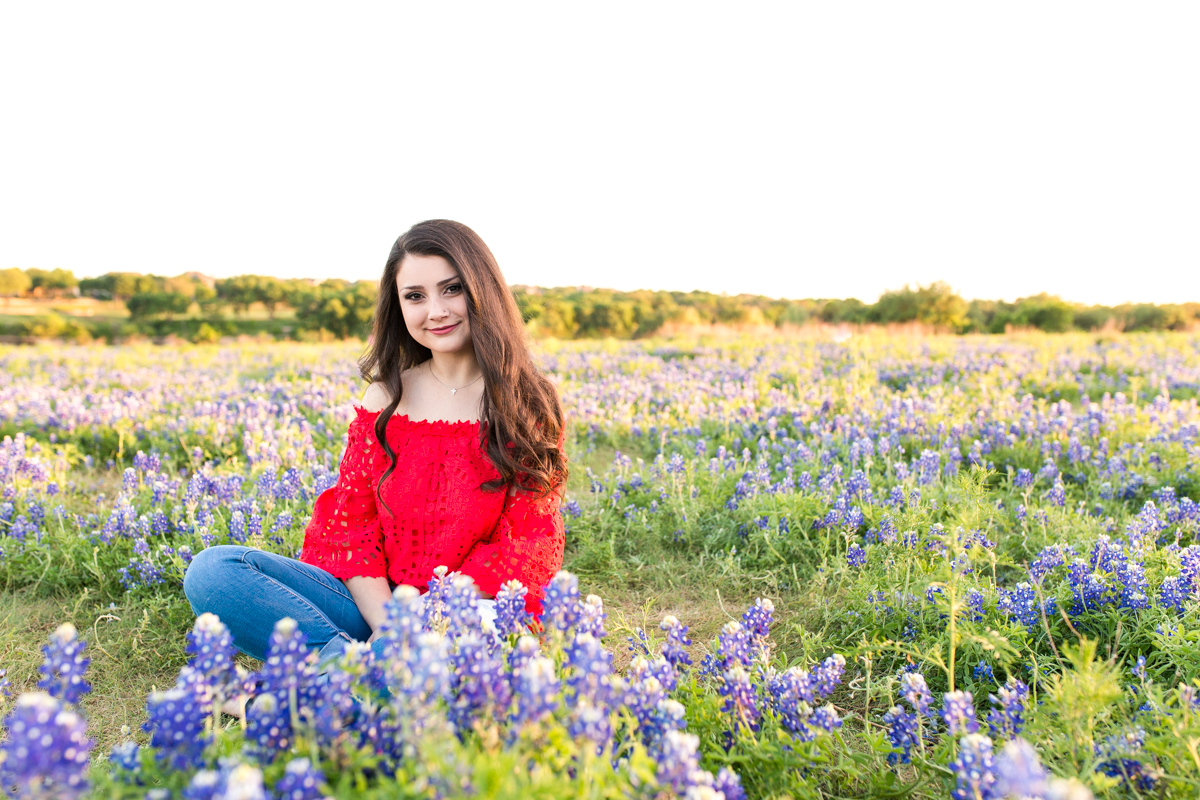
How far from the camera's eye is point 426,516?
3.19 metres

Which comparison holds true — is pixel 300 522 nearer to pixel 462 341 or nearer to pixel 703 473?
pixel 462 341

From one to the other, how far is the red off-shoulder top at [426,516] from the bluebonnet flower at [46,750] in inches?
71.3

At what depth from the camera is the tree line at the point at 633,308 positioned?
30.9m

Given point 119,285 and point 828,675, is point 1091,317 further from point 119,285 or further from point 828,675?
point 119,285

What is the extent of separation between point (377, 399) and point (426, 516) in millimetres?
641

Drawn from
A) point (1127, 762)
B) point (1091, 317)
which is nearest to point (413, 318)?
point (1127, 762)

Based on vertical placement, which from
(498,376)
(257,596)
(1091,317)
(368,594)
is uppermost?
(1091,317)

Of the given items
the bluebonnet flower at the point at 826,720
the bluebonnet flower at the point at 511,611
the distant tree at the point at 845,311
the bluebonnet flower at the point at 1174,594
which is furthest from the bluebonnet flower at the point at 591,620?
the distant tree at the point at 845,311

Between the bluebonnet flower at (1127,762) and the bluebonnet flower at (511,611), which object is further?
the bluebonnet flower at (511,611)

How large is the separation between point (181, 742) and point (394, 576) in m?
1.74

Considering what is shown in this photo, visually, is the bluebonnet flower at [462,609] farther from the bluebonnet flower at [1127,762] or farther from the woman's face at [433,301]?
the bluebonnet flower at [1127,762]

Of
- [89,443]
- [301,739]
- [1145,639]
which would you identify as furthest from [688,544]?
[89,443]

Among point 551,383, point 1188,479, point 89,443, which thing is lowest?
point 89,443

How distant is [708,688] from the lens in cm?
229
